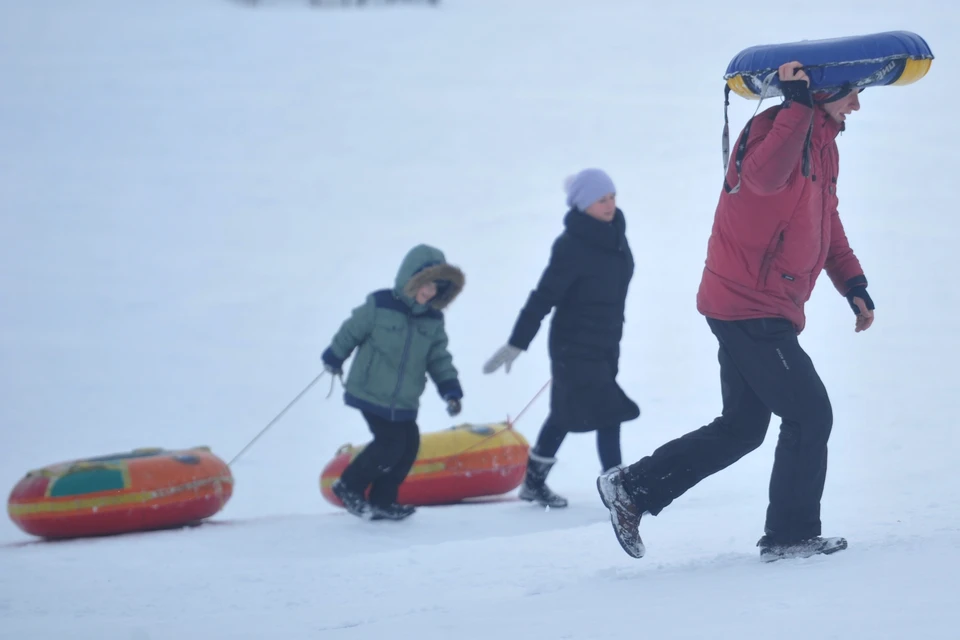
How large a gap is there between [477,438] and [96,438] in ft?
10.6

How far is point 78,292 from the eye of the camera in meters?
11.9

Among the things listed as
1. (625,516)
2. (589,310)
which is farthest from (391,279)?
(625,516)

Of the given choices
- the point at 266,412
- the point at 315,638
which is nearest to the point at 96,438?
the point at 266,412

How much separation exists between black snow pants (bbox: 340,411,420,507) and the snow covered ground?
210mm

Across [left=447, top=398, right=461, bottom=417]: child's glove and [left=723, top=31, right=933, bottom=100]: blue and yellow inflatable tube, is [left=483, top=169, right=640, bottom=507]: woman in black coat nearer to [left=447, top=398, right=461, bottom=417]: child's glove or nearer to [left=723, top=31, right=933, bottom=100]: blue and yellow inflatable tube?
[left=447, top=398, right=461, bottom=417]: child's glove

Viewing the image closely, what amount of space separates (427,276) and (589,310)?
0.75 meters

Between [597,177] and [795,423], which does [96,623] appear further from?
[597,177]

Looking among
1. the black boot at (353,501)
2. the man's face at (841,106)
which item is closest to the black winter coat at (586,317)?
the black boot at (353,501)

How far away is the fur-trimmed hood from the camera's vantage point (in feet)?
17.2

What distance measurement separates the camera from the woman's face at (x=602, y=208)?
5.20 m

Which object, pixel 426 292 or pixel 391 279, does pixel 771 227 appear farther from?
pixel 391 279

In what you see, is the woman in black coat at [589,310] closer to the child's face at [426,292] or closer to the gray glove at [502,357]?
the gray glove at [502,357]

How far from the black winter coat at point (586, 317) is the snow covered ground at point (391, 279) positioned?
0.50 meters

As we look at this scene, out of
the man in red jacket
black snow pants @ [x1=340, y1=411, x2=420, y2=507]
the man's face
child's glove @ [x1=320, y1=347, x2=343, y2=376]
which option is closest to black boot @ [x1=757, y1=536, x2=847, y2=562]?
the man in red jacket
